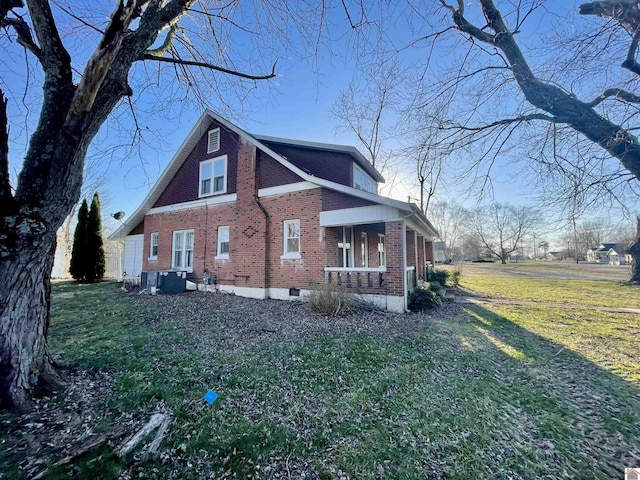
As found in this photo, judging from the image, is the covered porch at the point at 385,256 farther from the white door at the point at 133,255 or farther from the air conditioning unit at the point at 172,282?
the white door at the point at 133,255

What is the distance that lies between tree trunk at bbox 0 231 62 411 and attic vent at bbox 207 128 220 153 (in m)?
10.9

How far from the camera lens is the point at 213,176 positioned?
13000 millimetres

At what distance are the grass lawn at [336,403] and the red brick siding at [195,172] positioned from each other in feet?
25.4

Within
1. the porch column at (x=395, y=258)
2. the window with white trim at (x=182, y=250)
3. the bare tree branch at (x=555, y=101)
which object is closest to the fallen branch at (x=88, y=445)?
the bare tree branch at (x=555, y=101)

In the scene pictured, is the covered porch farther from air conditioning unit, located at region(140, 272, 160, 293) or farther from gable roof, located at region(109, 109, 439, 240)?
air conditioning unit, located at region(140, 272, 160, 293)

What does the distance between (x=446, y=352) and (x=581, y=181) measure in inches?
153

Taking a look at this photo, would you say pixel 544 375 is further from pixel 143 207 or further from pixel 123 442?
pixel 143 207

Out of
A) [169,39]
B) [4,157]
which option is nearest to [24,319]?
[4,157]

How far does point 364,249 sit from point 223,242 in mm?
6859

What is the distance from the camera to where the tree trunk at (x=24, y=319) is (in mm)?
2932

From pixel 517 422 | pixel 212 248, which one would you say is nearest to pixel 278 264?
pixel 212 248

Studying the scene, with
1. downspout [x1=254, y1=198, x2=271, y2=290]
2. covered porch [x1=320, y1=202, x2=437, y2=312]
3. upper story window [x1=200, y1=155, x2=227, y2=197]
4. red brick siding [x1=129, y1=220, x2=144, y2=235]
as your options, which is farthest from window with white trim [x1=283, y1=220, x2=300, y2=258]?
red brick siding [x1=129, y1=220, x2=144, y2=235]

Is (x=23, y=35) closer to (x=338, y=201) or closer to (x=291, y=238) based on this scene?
(x=338, y=201)

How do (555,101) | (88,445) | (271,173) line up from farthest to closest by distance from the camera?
A: (271,173) → (555,101) → (88,445)
